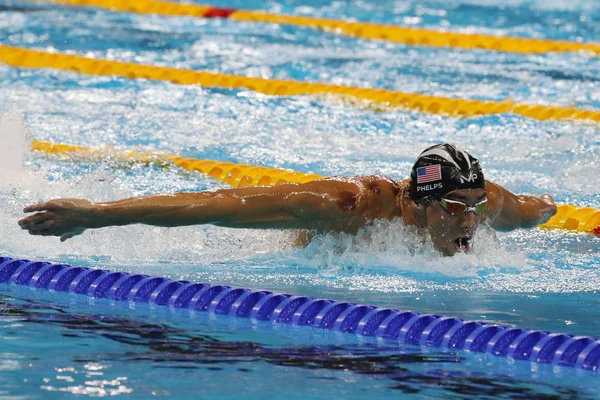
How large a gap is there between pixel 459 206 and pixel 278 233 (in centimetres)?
97

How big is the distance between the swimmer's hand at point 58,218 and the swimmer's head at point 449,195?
51.9 inches

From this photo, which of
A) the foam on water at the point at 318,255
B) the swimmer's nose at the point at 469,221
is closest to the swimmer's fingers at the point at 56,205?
the foam on water at the point at 318,255

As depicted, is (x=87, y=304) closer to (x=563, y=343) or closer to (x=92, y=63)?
(x=563, y=343)

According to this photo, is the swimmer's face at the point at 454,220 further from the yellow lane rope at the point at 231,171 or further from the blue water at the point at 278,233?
the yellow lane rope at the point at 231,171

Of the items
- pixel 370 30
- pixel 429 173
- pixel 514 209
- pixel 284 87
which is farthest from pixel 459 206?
pixel 370 30

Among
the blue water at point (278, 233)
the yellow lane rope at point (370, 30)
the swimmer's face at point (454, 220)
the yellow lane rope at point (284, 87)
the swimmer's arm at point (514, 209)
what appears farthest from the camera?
the yellow lane rope at point (370, 30)

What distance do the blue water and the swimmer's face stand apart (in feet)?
0.41

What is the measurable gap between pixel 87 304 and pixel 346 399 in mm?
1413

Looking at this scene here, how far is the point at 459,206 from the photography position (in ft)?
13.6

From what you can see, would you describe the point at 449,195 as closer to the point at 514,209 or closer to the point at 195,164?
the point at 514,209

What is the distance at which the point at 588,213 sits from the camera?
564 centimetres

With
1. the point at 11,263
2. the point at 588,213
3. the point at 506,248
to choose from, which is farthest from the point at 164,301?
the point at 588,213

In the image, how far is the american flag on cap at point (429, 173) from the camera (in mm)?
4203

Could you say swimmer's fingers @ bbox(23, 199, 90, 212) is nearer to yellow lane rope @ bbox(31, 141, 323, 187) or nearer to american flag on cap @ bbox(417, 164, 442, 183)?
american flag on cap @ bbox(417, 164, 442, 183)
